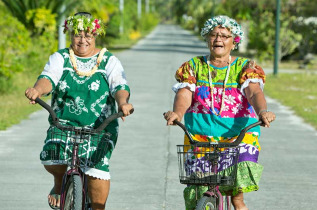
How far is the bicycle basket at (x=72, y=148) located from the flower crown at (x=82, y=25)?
0.70 meters

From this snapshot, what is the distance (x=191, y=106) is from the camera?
5.03 meters

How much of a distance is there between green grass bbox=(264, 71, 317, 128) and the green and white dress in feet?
24.5

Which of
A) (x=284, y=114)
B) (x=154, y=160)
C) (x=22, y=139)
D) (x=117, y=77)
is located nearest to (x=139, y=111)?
(x=284, y=114)

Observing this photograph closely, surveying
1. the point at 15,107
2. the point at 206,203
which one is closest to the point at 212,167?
the point at 206,203

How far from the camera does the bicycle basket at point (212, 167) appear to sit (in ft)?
14.6

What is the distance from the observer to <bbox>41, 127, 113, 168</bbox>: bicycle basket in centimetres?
486

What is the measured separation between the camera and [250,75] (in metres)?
4.91

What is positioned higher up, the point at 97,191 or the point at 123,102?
the point at 123,102

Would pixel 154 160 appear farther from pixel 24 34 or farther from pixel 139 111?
pixel 24 34

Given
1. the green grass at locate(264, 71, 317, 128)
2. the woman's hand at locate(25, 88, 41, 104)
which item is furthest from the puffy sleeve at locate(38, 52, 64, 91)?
the green grass at locate(264, 71, 317, 128)

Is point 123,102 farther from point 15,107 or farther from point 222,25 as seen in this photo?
point 15,107

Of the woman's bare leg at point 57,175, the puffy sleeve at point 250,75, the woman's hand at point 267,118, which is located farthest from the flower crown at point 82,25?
the woman's hand at point 267,118

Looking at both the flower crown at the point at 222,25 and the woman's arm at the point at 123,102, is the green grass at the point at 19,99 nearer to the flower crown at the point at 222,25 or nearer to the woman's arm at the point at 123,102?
the woman's arm at the point at 123,102

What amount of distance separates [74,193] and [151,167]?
3.85 meters
